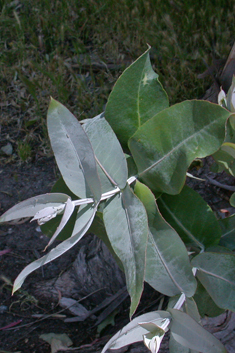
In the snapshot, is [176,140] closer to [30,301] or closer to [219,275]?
[219,275]

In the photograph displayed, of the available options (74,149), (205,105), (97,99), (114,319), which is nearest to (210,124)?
(205,105)

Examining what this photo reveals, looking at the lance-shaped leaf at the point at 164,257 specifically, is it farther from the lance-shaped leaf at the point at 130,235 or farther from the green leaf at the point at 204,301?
the green leaf at the point at 204,301

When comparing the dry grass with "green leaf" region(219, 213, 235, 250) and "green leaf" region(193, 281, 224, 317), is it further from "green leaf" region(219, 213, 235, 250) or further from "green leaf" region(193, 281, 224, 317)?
"green leaf" region(193, 281, 224, 317)

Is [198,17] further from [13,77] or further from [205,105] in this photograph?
[205,105]

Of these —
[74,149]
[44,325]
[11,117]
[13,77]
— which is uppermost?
[74,149]

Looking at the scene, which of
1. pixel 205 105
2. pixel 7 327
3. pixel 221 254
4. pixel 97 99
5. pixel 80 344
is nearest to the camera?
pixel 205 105

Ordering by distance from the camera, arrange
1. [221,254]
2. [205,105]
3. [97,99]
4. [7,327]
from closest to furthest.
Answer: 1. [205,105]
2. [221,254]
3. [7,327]
4. [97,99]
